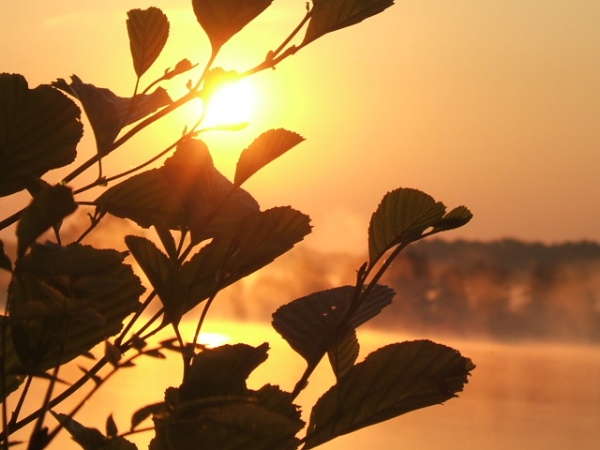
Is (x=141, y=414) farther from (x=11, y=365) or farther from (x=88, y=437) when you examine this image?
(x=11, y=365)

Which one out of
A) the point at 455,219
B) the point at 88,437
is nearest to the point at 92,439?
the point at 88,437

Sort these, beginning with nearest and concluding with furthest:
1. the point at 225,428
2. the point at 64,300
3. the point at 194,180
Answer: the point at 64,300
the point at 225,428
the point at 194,180

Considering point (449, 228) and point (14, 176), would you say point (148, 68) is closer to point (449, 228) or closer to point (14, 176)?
point (14, 176)

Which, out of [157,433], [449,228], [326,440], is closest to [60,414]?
[157,433]

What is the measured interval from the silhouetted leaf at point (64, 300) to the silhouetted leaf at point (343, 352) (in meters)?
0.17

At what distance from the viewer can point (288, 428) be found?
23.0 inches

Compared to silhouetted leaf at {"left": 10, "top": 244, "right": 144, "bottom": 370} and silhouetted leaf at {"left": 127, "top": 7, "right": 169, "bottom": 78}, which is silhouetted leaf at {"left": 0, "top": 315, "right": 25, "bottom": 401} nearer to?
silhouetted leaf at {"left": 10, "top": 244, "right": 144, "bottom": 370}

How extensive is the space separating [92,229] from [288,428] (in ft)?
0.81

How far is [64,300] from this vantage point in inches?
21.0

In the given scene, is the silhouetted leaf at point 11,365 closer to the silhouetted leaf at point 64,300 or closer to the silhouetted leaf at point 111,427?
the silhouetted leaf at point 64,300

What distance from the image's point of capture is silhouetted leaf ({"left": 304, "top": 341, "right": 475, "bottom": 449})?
701 mm

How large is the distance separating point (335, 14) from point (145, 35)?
0.58 feet

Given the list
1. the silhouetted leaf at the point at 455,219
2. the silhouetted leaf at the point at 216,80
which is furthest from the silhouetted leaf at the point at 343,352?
the silhouetted leaf at the point at 216,80

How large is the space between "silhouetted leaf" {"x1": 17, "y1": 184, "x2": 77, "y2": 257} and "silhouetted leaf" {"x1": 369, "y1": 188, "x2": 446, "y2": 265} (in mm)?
270
